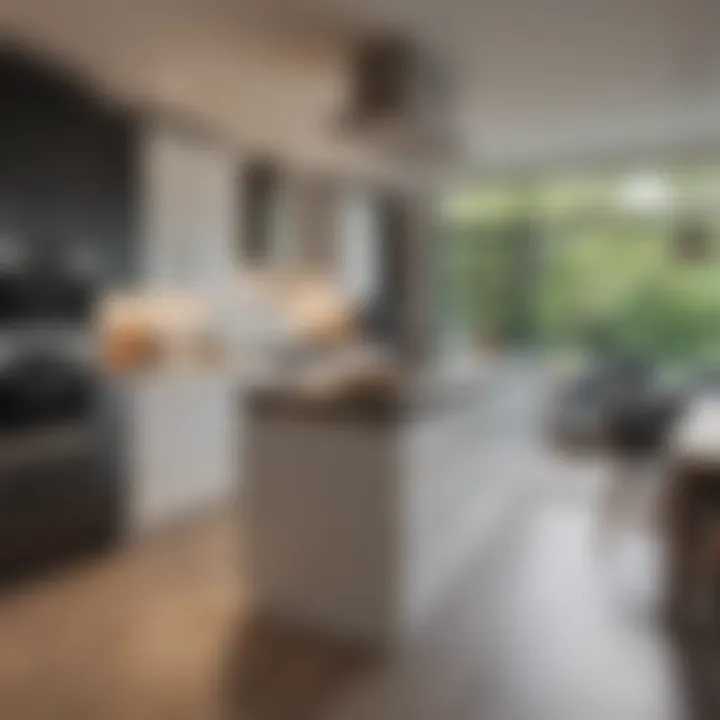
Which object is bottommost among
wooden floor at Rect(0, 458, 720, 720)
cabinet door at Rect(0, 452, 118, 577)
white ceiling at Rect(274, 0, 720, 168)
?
wooden floor at Rect(0, 458, 720, 720)

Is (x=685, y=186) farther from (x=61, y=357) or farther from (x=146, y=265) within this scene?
(x=61, y=357)

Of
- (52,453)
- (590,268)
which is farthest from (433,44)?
(590,268)

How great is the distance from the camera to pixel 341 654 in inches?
110

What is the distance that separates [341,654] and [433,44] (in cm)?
252

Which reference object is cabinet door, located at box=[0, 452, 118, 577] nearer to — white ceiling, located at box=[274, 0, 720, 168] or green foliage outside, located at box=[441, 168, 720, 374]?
white ceiling, located at box=[274, 0, 720, 168]

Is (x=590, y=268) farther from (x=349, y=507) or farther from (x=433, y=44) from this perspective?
(x=349, y=507)

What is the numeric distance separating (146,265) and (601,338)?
4489 mm

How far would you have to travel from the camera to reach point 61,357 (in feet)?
12.0

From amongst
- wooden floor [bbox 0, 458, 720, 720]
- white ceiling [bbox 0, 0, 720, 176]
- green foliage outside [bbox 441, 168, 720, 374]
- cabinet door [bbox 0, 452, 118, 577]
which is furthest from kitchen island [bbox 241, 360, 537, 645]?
green foliage outside [bbox 441, 168, 720, 374]

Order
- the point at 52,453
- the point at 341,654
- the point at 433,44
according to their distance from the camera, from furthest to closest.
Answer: the point at 52,453, the point at 433,44, the point at 341,654

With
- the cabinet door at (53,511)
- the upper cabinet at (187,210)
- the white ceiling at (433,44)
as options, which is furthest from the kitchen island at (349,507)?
the upper cabinet at (187,210)

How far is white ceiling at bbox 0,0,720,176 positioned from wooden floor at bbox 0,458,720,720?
2.22m

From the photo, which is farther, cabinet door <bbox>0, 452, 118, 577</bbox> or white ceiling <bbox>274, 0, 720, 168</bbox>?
cabinet door <bbox>0, 452, 118, 577</bbox>

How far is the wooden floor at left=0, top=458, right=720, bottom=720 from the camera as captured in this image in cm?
238
